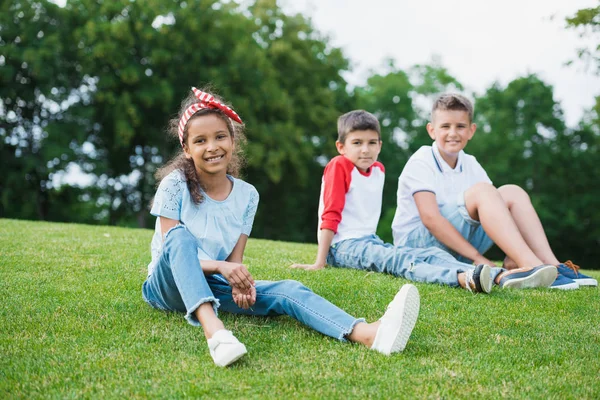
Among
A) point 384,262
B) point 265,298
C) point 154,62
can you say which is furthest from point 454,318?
point 154,62

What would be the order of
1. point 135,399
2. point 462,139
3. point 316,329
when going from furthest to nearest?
point 462,139, point 316,329, point 135,399

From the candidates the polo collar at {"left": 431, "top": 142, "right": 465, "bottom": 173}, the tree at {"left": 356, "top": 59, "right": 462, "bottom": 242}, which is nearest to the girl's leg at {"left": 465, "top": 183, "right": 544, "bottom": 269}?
the polo collar at {"left": 431, "top": 142, "right": 465, "bottom": 173}

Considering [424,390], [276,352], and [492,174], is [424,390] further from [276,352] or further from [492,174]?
[492,174]

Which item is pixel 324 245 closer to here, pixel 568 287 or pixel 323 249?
pixel 323 249

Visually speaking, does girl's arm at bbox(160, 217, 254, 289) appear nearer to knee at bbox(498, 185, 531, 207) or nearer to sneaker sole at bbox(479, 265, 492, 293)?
sneaker sole at bbox(479, 265, 492, 293)

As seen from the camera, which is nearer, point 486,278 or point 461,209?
point 486,278

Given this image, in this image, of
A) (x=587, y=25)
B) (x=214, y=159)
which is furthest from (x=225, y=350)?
(x=587, y=25)

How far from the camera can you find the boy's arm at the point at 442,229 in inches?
214

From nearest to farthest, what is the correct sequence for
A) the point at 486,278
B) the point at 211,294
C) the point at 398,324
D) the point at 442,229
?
the point at 398,324
the point at 211,294
the point at 486,278
the point at 442,229

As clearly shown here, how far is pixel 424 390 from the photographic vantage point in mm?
2691

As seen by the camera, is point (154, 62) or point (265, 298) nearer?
point (265, 298)

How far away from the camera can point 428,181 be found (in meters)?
5.65

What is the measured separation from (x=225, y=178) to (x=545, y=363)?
7.17 ft

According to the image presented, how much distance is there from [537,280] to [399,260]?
3.59ft
